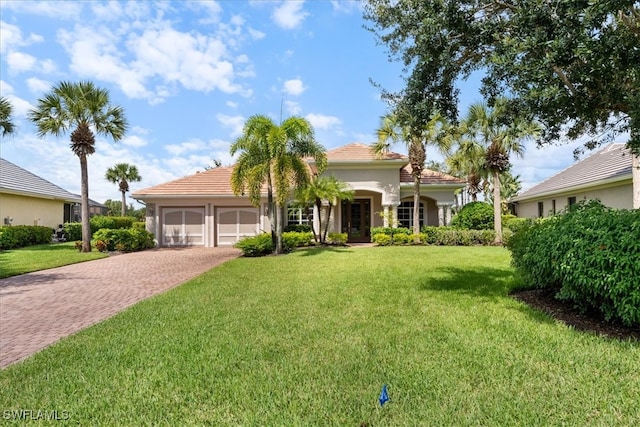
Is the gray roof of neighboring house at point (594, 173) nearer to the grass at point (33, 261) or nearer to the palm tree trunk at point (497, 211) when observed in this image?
the palm tree trunk at point (497, 211)

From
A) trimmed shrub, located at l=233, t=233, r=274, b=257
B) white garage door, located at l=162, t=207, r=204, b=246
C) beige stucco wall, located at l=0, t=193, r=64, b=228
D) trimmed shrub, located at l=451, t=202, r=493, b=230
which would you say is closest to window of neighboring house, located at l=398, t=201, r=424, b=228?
trimmed shrub, located at l=451, t=202, r=493, b=230

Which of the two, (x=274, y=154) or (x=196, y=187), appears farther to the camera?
(x=196, y=187)

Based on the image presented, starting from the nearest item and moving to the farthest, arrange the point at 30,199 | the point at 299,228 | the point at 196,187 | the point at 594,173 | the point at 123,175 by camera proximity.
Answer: the point at 594,173 < the point at 299,228 < the point at 196,187 < the point at 30,199 < the point at 123,175

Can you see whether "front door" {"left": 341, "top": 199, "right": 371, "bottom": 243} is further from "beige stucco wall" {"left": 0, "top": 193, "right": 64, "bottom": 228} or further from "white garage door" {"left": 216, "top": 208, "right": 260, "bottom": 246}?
"beige stucco wall" {"left": 0, "top": 193, "right": 64, "bottom": 228}

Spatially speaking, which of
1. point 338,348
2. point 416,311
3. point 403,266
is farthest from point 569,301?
point 403,266

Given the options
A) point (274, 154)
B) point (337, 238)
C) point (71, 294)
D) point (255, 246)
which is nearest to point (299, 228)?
point (337, 238)

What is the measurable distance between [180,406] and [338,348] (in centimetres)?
211

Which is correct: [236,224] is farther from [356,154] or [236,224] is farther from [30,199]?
[30,199]

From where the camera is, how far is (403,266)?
12352 millimetres

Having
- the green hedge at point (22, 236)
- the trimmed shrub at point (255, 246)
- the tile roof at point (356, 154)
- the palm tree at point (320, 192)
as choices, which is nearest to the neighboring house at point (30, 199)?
the green hedge at point (22, 236)

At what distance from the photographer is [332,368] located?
13.7 feet

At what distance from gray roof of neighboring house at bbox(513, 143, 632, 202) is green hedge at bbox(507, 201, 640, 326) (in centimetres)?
1219

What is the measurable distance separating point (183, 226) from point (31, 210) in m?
11.7

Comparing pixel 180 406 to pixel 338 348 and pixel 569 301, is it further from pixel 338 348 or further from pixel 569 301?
pixel 569 301
